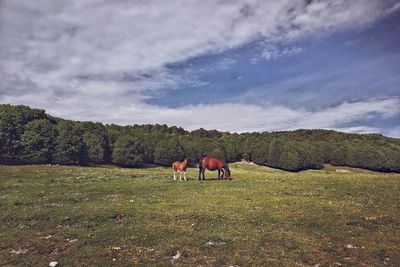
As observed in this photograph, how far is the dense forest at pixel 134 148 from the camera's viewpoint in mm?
98438

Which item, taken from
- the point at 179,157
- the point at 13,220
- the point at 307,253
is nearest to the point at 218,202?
the point at 307,253

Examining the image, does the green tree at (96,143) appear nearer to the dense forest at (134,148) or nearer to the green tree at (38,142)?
the dense forest at (134,148)

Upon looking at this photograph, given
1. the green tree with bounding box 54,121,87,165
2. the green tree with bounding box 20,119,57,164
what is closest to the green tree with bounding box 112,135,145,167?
the green tree with bounding box 54,121,87,165

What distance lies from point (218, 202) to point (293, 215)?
663cm

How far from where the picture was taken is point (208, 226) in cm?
2164

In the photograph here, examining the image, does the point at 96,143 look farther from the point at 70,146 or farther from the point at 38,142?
the point at 38,142

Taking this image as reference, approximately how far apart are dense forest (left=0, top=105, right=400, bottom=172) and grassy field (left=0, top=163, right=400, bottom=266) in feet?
232

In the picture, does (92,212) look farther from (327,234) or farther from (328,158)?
(328,158)

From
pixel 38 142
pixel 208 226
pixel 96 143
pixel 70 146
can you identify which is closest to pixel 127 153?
pixel 96 143

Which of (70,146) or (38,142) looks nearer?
(38,142)

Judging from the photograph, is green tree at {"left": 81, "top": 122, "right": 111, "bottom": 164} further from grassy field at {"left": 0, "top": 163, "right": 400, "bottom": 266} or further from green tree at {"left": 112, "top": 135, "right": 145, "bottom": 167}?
grassy field at {"left": 0, "top": 163, "right": 400, "bottom": 266}

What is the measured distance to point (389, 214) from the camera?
23.2 metres

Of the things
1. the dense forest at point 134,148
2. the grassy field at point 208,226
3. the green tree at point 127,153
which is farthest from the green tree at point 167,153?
the grassy field at point 208,226

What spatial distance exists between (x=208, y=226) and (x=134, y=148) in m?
108
